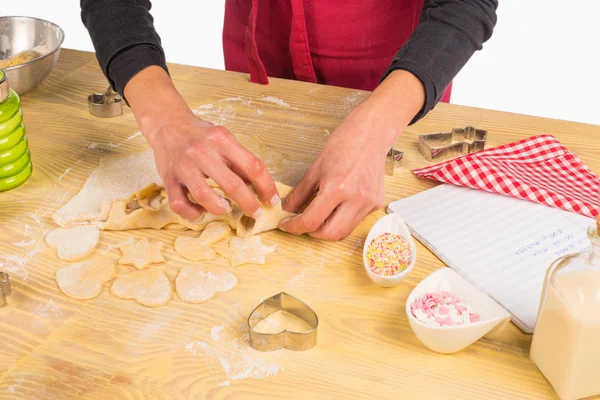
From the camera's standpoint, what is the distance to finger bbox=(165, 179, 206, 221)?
1229 millimetres

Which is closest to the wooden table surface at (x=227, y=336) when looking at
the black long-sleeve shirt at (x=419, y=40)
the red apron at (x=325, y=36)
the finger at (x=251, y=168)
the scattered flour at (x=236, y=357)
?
the scattered flour at (x=236, y=357)

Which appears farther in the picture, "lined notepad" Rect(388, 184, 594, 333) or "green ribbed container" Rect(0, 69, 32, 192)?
"green ribbed container" Rect(0, 69, 32, 192)

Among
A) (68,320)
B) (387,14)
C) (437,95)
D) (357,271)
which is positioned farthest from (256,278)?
(387,14)

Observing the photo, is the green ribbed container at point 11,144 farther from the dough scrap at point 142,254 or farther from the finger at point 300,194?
the finger at point 300,194

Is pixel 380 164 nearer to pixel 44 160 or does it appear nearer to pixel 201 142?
pixel 201 142

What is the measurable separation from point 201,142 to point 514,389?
2.18 ft

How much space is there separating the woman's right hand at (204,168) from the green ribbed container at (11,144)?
0.30 meters

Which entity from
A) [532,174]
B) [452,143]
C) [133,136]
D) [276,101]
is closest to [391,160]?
[452,143]

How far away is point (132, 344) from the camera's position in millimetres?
1048

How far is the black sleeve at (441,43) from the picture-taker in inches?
56.0

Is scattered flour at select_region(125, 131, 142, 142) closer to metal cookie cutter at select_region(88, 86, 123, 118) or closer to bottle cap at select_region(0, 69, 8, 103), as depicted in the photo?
metal cookie cutter at select_region(88, 86, 123, 118)

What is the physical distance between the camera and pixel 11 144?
138 cm

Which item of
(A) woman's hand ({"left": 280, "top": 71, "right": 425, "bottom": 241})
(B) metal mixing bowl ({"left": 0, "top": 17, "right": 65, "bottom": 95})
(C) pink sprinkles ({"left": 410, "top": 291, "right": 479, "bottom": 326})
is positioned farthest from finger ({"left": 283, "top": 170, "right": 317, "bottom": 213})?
(B) metal mixing bowl ({"left": 0, "top": 17, "right": 65, "bottom": 95})

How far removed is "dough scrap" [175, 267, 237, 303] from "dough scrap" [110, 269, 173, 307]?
0.02 meters
